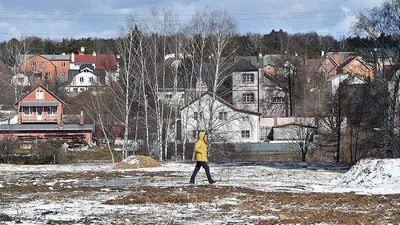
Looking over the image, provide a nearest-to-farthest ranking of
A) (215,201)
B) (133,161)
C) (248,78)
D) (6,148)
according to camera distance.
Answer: (215,201), (133,161), (6,148), (248,78)

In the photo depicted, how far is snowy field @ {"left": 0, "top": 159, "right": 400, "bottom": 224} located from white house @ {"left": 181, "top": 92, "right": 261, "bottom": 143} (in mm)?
22743

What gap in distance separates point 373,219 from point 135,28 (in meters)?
36.0

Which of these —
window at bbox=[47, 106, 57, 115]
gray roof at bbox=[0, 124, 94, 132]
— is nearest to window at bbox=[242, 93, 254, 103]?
gray roof at bbox=[0, 124, 94, 132]

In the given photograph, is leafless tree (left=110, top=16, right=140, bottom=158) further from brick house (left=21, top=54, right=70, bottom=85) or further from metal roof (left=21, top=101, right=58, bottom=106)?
brick house (left=21, top=54, right=70, bottom=85)

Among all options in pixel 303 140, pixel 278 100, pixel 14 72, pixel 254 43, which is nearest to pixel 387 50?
pixel 303 140

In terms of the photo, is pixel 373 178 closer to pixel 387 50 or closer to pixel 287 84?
pixel 387 50

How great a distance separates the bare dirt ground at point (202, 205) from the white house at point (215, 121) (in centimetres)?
2637

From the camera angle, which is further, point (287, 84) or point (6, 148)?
point (287, 84)

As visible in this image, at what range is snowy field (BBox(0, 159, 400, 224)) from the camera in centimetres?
1179

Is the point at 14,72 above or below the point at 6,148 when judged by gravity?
above

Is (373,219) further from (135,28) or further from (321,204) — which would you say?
(135,28)

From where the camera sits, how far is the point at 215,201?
14.7 metres

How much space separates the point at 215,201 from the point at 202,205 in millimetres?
688

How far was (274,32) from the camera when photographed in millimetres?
150625
